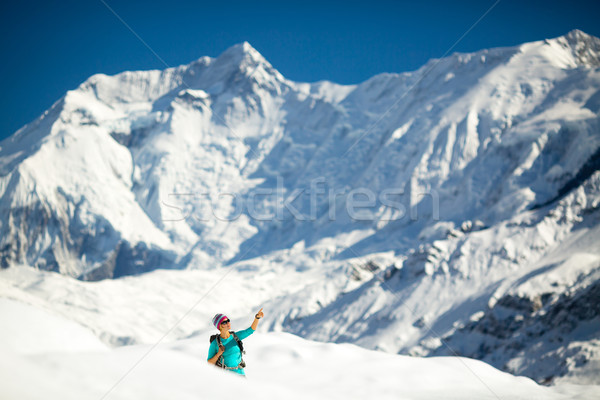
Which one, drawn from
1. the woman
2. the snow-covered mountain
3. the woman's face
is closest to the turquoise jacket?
the woman

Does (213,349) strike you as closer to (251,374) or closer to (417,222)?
(251,374)

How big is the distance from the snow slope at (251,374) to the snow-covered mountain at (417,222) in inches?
1435

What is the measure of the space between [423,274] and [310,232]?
75462mm

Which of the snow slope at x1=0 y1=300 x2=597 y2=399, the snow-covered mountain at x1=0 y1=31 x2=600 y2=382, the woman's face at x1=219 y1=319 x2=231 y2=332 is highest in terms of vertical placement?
the snow-covered mountain at x1=0 y1=31 x2=600 y2=382

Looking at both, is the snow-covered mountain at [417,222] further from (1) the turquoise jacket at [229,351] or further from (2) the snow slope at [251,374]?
(1) the turquoise jacket at [229,351]

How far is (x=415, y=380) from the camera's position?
13227 millimetres

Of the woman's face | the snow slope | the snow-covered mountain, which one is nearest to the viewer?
the snow slope

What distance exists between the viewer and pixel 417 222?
12062 cm

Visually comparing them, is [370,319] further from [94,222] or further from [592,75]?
[94,222]

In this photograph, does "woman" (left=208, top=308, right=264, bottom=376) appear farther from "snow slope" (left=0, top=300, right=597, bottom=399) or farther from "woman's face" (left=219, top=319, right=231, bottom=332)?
"snow slope" (left=0, top=300, right=597, bottom=399)

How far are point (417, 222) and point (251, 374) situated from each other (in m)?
112

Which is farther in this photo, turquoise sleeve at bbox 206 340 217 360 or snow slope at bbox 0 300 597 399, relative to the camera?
turquoise sleeve at bbox 206 340 217 360

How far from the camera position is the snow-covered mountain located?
6084cm

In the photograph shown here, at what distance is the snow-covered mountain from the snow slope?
1435 inches
